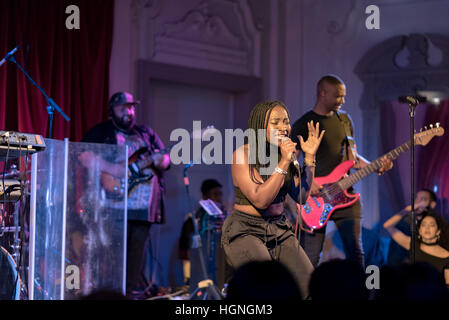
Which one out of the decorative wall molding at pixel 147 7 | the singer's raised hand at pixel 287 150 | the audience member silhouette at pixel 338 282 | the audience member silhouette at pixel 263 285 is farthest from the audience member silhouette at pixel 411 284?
the decorative wall molding at pixel 147 7

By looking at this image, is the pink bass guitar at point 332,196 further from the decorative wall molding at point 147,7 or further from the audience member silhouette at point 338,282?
the decorative wall molding at point 147,7

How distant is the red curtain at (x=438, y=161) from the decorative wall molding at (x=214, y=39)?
2.58m

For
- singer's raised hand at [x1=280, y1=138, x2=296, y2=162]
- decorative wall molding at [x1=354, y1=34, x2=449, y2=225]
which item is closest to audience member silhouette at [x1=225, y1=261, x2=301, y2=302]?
singer's raised hand at [x1=280, y1=138, x2=296, y2=162]

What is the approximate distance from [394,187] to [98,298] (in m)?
6.96

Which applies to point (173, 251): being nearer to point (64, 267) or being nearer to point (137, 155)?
point (137, 155)

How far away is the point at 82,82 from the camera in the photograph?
7152 mm

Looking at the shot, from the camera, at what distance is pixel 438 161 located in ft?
27.4

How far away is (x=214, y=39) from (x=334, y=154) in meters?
3.63

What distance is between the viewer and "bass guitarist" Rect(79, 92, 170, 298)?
631cm

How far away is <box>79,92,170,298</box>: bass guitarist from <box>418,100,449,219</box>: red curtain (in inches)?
152

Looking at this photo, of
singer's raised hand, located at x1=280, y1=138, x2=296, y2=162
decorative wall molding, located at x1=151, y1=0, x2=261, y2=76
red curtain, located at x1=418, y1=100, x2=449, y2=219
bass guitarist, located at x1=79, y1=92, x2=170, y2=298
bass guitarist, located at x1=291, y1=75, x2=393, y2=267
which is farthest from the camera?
red curtain, located at x1=418, y1=100, x2=449, y2=219

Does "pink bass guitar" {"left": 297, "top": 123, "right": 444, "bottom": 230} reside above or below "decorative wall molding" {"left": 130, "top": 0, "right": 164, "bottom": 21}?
below

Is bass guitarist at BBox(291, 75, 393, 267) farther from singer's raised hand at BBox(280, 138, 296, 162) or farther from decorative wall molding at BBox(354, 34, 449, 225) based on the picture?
decorative wall molding at BBox(354, 34, 449, 225)
